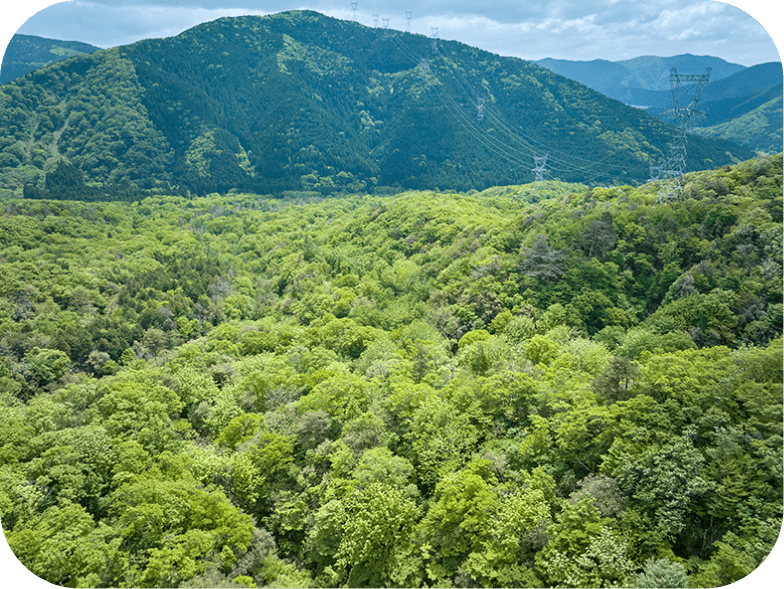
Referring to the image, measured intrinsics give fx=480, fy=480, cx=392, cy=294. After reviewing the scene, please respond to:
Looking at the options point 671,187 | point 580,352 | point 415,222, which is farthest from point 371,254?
point 580,352

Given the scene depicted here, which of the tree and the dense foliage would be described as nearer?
the dense foliage

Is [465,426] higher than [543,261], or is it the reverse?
[543,261]

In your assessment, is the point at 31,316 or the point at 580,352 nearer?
the point at 580,352

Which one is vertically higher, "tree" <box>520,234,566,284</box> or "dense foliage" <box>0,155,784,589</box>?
"tree" <box>520,234,566,284</box>

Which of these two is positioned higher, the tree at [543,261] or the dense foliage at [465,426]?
the tree at [543,261]

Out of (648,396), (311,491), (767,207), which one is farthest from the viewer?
(767,207)

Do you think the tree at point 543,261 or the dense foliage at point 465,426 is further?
the tree at point 543,261

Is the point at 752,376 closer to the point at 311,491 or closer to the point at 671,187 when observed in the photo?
the point at 311,491

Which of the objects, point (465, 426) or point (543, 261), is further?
point (543, 261)
